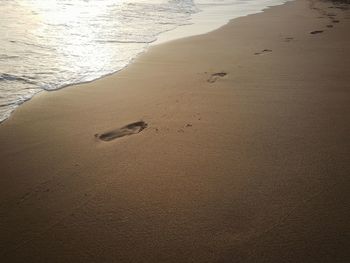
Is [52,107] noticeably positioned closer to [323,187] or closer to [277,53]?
[323,187]

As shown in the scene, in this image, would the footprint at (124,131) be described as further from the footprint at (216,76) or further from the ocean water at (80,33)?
the footprint at (216,76)

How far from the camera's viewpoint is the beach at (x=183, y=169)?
1922 mm

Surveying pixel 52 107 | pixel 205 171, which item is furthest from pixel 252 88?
pixel 52 107

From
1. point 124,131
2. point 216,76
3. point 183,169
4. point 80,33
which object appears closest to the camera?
point 183,169

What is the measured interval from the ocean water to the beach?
55cm

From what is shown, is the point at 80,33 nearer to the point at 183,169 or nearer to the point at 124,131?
the point at 124,131

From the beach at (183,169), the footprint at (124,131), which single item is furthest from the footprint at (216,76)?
the footprint at (124,131)

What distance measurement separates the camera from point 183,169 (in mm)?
2508

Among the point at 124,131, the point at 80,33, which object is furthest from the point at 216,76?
the point at 80,33

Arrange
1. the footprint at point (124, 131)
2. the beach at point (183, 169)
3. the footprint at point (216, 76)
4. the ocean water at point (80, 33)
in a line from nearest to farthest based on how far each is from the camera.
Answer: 1. the beach at point (183, 169)
2. the footprint at point (124, 131)
3. the footprint at point (216, 76)
4. the ocean water at point (80, 33)

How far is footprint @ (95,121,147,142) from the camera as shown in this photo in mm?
3016

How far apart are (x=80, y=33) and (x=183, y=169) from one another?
222 inches

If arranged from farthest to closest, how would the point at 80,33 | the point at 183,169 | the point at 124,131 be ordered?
the point at 80,33
the point at 124,131
the point at 183,169

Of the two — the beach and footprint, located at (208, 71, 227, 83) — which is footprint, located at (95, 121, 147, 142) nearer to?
the beach
